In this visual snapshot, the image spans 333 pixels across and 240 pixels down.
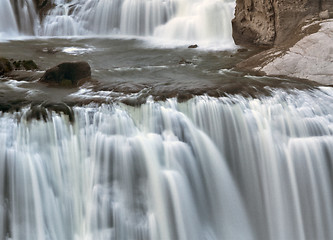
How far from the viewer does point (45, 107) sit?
585 centimetres

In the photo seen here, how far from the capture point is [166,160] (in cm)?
562

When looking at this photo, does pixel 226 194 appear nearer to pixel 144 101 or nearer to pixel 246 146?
pixel 246 146

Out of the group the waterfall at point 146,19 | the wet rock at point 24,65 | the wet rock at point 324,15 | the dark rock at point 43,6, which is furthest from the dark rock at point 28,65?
the dark rock at point 43,6

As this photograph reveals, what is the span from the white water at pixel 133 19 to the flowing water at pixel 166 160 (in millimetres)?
5288

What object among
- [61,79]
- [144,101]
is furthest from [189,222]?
[61,79]

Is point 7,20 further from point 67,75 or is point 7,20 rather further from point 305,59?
point 305,59

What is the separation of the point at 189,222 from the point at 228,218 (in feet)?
1.77

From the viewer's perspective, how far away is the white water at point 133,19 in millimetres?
12438

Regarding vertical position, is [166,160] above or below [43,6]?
below

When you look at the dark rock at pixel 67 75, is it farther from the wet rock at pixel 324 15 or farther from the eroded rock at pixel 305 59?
the wet rock at pixel 324 15

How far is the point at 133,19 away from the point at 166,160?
29.5 ft

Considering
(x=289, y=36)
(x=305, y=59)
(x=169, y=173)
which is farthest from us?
(x=289, y=36)

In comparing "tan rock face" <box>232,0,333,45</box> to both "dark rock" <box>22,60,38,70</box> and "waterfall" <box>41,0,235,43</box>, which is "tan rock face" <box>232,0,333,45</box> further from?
"dark rock" <box>22,60,38,70</box>

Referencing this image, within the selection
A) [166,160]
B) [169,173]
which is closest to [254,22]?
[166,160]
